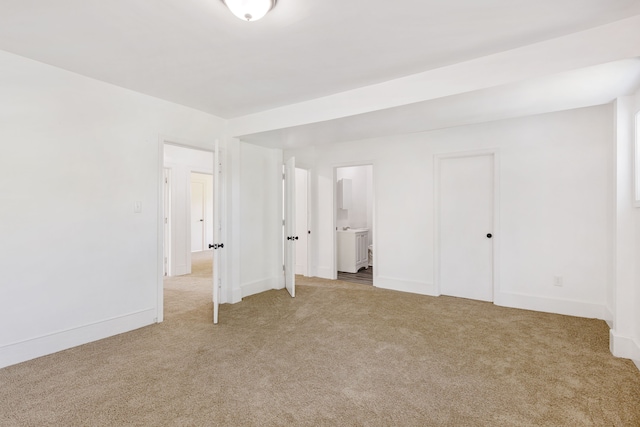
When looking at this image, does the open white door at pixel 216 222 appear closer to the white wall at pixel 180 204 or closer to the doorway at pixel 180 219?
the doorway at pixel 180 219

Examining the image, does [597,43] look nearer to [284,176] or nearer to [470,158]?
[470,158]

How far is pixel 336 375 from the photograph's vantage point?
7.75 ft

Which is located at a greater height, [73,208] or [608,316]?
[73,208]

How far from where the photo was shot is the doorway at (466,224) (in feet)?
13.9

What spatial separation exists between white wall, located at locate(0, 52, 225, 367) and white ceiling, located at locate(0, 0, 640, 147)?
312mm

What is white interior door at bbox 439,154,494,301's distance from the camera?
424 cm

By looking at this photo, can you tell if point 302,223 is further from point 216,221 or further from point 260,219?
point 216,221

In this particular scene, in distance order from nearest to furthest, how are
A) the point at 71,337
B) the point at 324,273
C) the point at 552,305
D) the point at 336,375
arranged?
the point at 336,375 < the point at 71,337 < the point at 552,305 < the point at 324,273

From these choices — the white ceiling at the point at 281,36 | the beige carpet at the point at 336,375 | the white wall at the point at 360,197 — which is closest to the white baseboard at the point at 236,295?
the beige carpet at the point at 336,375

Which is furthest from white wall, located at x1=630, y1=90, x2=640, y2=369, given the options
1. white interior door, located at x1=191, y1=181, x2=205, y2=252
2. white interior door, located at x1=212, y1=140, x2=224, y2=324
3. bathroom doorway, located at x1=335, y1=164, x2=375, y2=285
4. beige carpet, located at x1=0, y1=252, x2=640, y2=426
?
white interior door, located at x1=191, y1=181, x2=205, y2=252

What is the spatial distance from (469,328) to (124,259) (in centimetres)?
368

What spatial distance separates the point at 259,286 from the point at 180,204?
8.21 feet

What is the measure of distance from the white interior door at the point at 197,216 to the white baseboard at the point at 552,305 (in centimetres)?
788

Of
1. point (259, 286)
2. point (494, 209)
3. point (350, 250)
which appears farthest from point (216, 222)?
point (494, 209)
